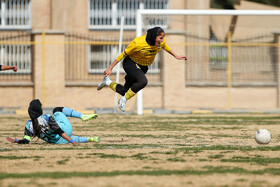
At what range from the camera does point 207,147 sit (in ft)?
34.3

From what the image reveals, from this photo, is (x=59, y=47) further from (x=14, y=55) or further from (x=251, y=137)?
(x=251, y=137)

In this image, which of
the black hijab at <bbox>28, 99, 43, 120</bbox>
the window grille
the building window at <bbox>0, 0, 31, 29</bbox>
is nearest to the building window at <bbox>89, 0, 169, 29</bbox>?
the building window at <bbox>0, 0, 31, 29</bbox>

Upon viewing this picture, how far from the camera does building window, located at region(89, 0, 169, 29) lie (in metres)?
29.8

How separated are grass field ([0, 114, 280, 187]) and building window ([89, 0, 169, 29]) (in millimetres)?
16957

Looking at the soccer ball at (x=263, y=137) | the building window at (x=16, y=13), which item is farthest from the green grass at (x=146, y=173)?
the building window at (x=16, y=13)

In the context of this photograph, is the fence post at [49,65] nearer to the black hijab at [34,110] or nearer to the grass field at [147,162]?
the grass field at [147,162]

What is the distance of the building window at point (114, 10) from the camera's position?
97.7 ft

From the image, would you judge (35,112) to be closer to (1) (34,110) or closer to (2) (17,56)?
(1) (34,110)

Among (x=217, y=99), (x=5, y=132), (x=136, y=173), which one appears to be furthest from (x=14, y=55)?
(x=136, y=173)

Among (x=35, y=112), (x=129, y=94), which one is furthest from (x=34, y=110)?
(x=129, y=94)

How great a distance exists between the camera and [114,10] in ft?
97.8

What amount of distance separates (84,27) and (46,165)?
865 inches

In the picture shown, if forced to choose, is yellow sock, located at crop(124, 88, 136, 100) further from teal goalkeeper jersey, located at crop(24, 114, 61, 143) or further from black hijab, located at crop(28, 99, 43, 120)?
black hijab, located at crop(28, 99, 43, 120)

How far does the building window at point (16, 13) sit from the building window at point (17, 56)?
11.6ft
